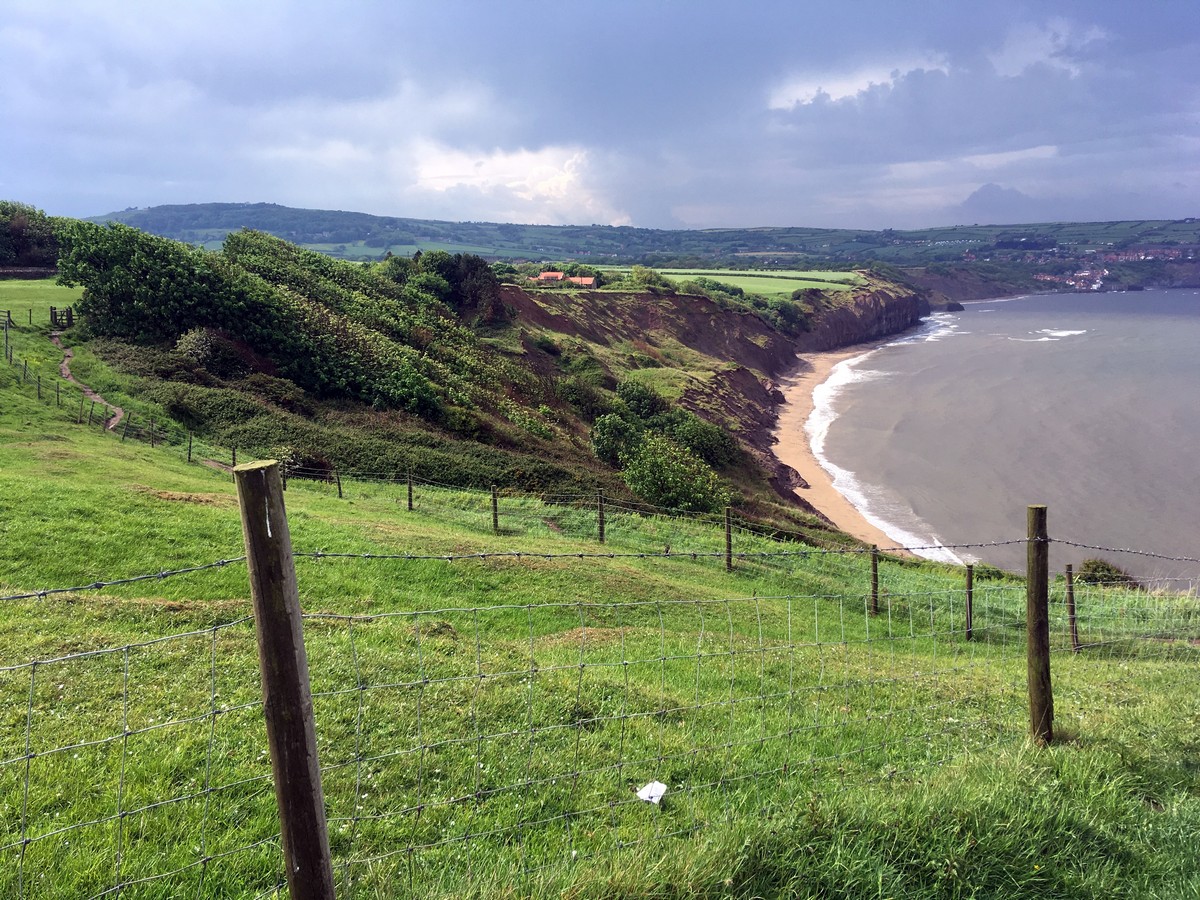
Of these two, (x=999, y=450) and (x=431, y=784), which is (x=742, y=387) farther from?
(x=431, y=784)

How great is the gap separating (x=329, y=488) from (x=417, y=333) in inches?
1055

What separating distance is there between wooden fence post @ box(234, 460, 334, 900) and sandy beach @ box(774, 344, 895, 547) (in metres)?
33.8

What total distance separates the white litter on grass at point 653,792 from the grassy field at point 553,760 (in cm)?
7

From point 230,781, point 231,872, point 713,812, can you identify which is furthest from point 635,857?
point 230,781

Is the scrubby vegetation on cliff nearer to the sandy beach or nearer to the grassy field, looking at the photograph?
the sandy beach

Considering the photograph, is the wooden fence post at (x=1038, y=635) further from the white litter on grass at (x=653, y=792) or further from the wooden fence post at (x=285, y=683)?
the wooden fence post at (x=285, y=683)

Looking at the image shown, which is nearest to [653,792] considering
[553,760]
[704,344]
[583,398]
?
[553,760]

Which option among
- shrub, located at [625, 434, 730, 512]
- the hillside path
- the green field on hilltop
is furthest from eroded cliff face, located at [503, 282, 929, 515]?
the hillside path

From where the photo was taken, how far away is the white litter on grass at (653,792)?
206 inches

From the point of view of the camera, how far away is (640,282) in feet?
312

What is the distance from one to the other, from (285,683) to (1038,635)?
19.0 feet

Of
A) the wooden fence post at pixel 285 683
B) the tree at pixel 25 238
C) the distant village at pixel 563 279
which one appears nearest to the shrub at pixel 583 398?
the tree at pixel 25 238

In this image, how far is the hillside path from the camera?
2924 centimetres

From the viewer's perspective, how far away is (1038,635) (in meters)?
6.04
